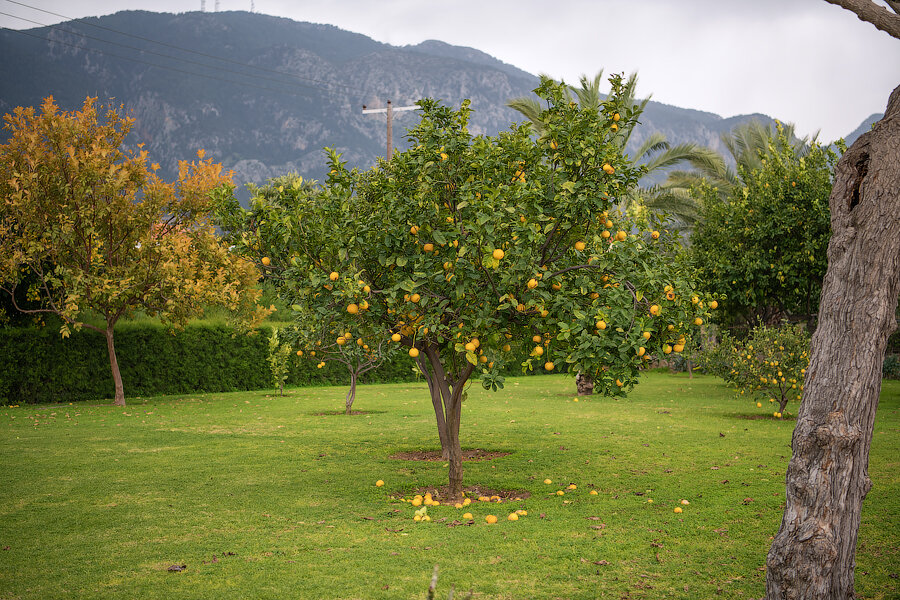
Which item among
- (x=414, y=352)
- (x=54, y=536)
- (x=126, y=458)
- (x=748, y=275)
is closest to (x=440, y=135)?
(x=414, y=352)

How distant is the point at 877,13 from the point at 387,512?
19.0 ft

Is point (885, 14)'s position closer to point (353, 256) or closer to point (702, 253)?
point (353, 256)

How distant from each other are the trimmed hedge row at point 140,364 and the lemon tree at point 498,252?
45.5 ft

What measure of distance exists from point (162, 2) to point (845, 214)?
17220 cm

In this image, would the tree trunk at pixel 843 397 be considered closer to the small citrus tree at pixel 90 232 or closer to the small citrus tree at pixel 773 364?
the small citrus tree at pixel 773 364

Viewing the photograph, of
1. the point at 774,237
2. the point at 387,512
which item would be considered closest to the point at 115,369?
the point at 387,512

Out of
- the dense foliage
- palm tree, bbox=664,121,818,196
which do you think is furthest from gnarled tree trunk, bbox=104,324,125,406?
palm tree, bbox=664,121,818,196

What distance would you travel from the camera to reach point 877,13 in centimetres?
464

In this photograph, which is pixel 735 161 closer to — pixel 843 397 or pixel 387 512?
pixel 387 512

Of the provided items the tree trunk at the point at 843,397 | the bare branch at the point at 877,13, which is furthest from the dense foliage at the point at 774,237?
the tree trunk at the point at 843,397

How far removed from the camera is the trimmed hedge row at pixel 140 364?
59.0 ft

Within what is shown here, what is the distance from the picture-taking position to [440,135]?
6.29m

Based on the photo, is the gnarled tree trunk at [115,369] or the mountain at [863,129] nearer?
the mountain at [863,129]

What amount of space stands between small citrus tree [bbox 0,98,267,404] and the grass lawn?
4.43 meters
